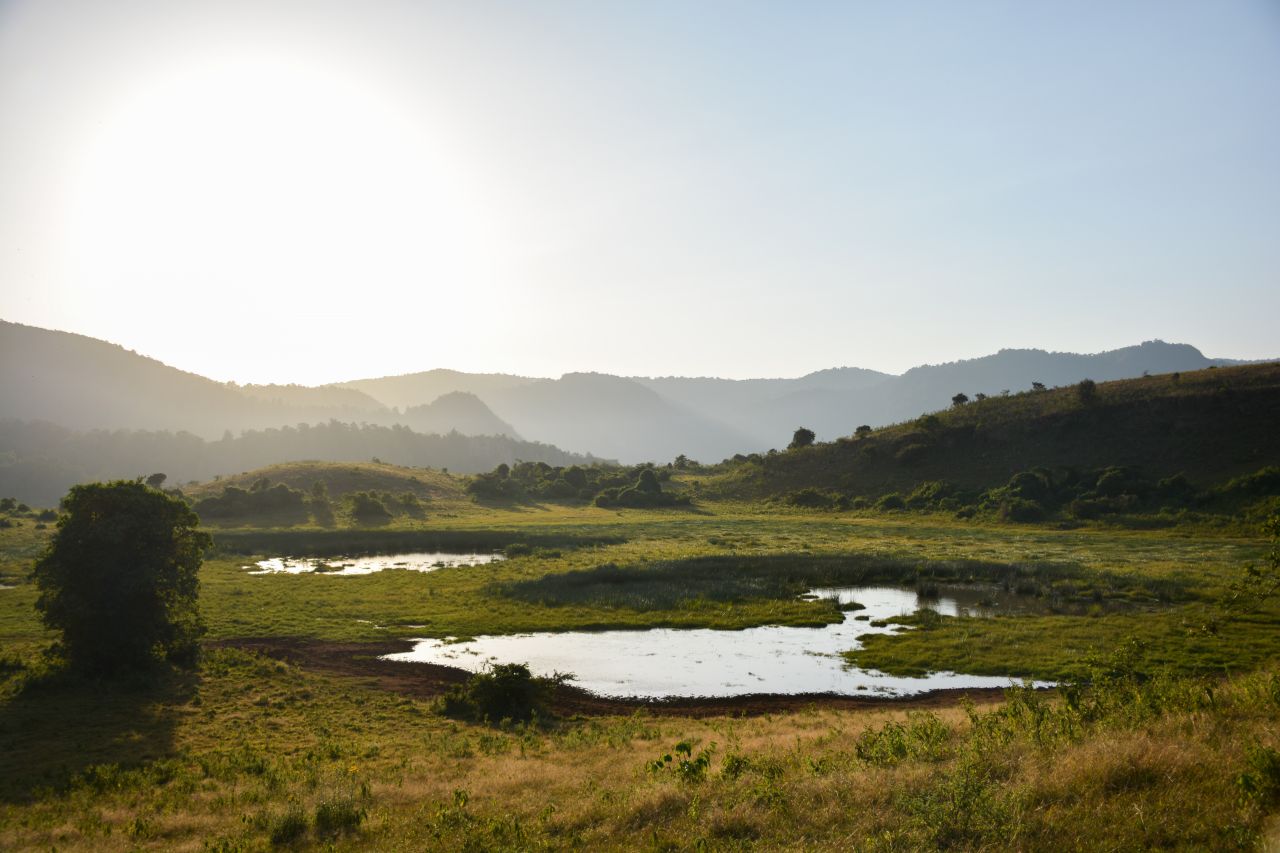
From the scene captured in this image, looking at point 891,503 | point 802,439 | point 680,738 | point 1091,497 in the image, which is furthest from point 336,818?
point 802,439

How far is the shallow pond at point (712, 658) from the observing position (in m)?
31.7

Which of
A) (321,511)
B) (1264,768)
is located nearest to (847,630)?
(1264,768)

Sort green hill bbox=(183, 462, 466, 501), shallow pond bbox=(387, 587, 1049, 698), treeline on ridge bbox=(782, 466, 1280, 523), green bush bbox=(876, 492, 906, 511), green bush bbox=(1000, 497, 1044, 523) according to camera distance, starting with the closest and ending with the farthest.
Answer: shallow pond bbox=(387, 587, 1049, 698) → treeline on ridge bbox=(782, 466, 1280, 523) → green bush bbox=(1000, 497, 1044, 523) → green bush bbox=(876, 492, 906, 511) → green hill bbox=(183, 462, 466, 501)

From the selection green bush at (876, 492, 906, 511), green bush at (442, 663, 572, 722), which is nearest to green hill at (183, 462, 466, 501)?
green bush at (876, 492, 906, 511)

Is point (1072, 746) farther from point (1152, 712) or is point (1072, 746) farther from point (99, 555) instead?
point (99, 555)

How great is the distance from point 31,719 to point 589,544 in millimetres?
54290

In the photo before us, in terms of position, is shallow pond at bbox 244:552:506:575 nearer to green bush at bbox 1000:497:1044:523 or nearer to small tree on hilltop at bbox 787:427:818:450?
green bush at bbox 1000:497:1044:523

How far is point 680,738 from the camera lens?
24.1 m

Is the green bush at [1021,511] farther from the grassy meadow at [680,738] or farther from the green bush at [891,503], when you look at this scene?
the grassy meadow at [680,738]

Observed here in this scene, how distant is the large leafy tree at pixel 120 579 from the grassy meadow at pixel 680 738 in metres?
1.80

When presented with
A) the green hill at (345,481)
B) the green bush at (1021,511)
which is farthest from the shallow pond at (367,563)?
the green bush at (1021,511)

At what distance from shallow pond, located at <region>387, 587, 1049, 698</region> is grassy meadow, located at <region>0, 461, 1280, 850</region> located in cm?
199

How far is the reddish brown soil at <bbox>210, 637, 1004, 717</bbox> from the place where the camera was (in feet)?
93.4

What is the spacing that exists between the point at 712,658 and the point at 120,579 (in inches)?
→ 1166
